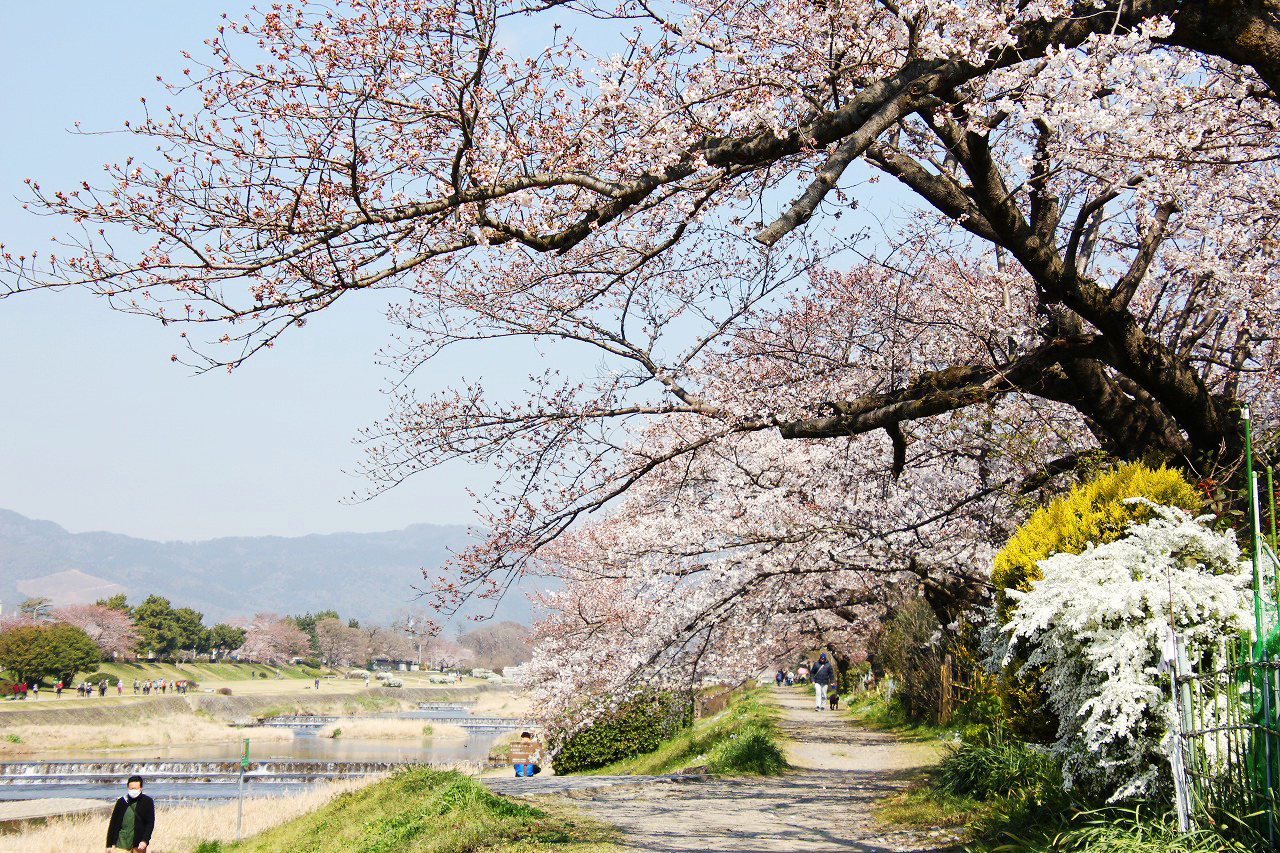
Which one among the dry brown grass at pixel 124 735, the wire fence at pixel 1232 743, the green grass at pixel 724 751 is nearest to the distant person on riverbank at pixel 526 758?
the green grass at pixel 724 751

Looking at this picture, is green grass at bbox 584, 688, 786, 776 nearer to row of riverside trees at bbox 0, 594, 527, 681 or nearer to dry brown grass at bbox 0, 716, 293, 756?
row of riverside trees at bbox 0, 594, 527, 681

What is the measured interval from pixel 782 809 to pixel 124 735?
4439cm

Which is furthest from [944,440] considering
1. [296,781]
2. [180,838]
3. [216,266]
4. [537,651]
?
[296,781]

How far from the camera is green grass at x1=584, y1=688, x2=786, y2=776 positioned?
44.2ft

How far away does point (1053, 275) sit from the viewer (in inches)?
290

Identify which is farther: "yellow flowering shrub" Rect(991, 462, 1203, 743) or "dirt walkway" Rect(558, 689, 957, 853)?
"dirt walkway" Rect(558, 689, 957, 853)

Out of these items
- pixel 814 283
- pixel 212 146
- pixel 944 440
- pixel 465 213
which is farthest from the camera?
pixel 814 283

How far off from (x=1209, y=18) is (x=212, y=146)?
232 inches

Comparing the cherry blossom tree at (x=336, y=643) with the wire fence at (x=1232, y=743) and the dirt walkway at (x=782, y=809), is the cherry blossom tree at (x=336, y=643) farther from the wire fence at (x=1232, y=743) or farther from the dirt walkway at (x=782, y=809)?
the wire fence at (x=1232, y=743)

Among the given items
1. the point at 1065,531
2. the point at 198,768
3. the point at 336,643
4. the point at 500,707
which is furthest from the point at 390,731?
the point at 336,643

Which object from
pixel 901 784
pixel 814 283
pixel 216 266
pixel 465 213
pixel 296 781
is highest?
pixel 814 283

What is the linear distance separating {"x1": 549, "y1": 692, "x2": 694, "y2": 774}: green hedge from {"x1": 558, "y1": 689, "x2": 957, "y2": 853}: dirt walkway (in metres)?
5.07

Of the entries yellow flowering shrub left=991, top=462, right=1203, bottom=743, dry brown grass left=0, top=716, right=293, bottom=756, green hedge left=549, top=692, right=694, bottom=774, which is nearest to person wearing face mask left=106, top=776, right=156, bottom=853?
green hedge left=549, top=692, right=694, bottom=774

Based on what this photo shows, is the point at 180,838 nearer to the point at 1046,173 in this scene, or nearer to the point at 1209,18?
the point at 1046,173
